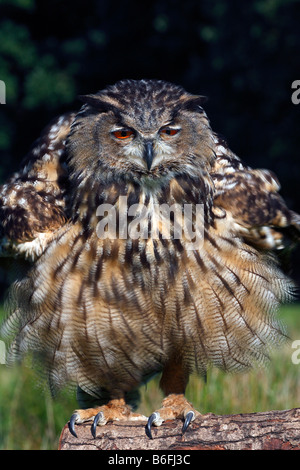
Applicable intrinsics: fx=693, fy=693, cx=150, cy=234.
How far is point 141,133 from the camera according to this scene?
2.76 metres

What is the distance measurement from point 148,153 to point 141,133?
11 centimetres

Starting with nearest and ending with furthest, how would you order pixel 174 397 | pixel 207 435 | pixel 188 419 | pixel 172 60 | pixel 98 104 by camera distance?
pixel 207 435 → pixel 188 419 → pixel 98 104 → pixel 174 397 → pixel 172 60

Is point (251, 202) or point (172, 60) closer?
point (251, 202)

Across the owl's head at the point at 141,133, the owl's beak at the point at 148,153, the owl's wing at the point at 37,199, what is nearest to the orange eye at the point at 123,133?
the owl's head at the point at 141,133

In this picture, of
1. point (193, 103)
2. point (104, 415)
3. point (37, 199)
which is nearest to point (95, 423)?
point (104, 415)

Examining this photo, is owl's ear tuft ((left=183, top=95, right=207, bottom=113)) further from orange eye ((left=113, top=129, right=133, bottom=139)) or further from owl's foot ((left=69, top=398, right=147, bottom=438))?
owl's foot ((left=69, top=398, right=147, bottom=438))

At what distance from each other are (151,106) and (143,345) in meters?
1.04

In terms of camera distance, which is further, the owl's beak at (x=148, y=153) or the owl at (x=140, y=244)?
the owl at (x=140, y=244)

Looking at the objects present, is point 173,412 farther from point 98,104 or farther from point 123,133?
point 98,104

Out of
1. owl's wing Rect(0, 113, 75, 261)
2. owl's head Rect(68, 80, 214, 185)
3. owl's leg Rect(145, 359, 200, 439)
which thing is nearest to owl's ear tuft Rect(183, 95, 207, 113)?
owl's head Rect(68, 80, 214, 185)

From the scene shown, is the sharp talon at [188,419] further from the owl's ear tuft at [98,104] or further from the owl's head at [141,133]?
the owl's ear tuft at [98,104]

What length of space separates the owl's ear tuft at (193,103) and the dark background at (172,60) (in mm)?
10065

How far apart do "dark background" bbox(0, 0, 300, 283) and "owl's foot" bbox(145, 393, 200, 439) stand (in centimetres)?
982

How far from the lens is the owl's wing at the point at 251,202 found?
3035mm
